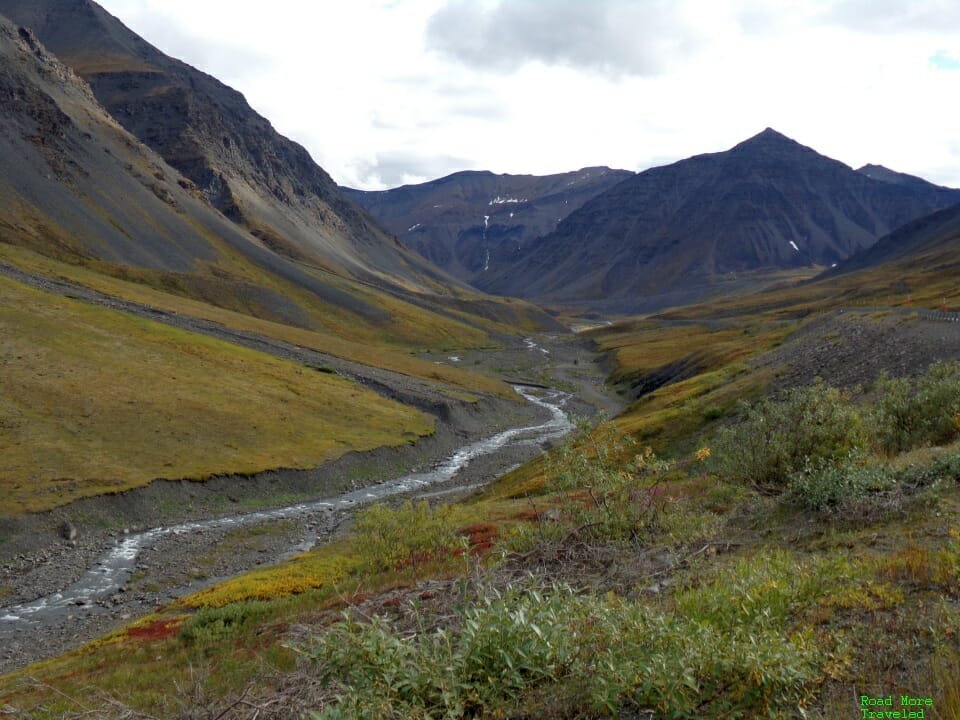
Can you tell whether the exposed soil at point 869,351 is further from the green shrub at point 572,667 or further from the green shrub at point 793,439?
the green shrub at point 572,667

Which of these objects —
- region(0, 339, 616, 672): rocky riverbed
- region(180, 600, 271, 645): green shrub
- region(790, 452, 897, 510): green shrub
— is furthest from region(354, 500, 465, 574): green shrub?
region(0, 339, 616, 672): rocky riverbed

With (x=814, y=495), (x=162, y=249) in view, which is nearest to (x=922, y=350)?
(x=814, y=495)

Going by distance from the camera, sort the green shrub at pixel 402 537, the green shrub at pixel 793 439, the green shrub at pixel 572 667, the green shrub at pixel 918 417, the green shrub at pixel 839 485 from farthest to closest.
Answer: the green shrub at pixel 402 537
the green shrub at pixel 918 417
the green shrub at pixel 793 439
the green shrub at pixel 839 485
the green shrub at pixel 572 667

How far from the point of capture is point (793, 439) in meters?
17.2

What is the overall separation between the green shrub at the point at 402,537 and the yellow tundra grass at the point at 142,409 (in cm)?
2970

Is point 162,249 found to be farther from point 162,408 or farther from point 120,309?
point 162,408

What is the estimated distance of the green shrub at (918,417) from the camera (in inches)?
771

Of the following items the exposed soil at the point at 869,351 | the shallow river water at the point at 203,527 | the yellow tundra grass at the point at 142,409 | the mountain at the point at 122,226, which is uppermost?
the mountain at the point at 122,226

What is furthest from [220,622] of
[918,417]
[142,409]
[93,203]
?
[93,203]

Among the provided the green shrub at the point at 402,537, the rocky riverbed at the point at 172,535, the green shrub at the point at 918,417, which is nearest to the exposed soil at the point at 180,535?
→ the rocky riverbed at the point at 172,535

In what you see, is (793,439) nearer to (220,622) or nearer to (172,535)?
(220,622)

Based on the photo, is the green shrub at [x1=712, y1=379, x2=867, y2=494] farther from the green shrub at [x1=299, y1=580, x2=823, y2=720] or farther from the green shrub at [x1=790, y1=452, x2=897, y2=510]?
the green shrub at [x1=299, y1=580, x2=823, y2=720]

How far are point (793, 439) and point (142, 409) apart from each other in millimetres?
57505

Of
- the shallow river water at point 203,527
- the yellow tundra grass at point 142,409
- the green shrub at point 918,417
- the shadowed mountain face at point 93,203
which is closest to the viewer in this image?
the green shrub at point 918,417
